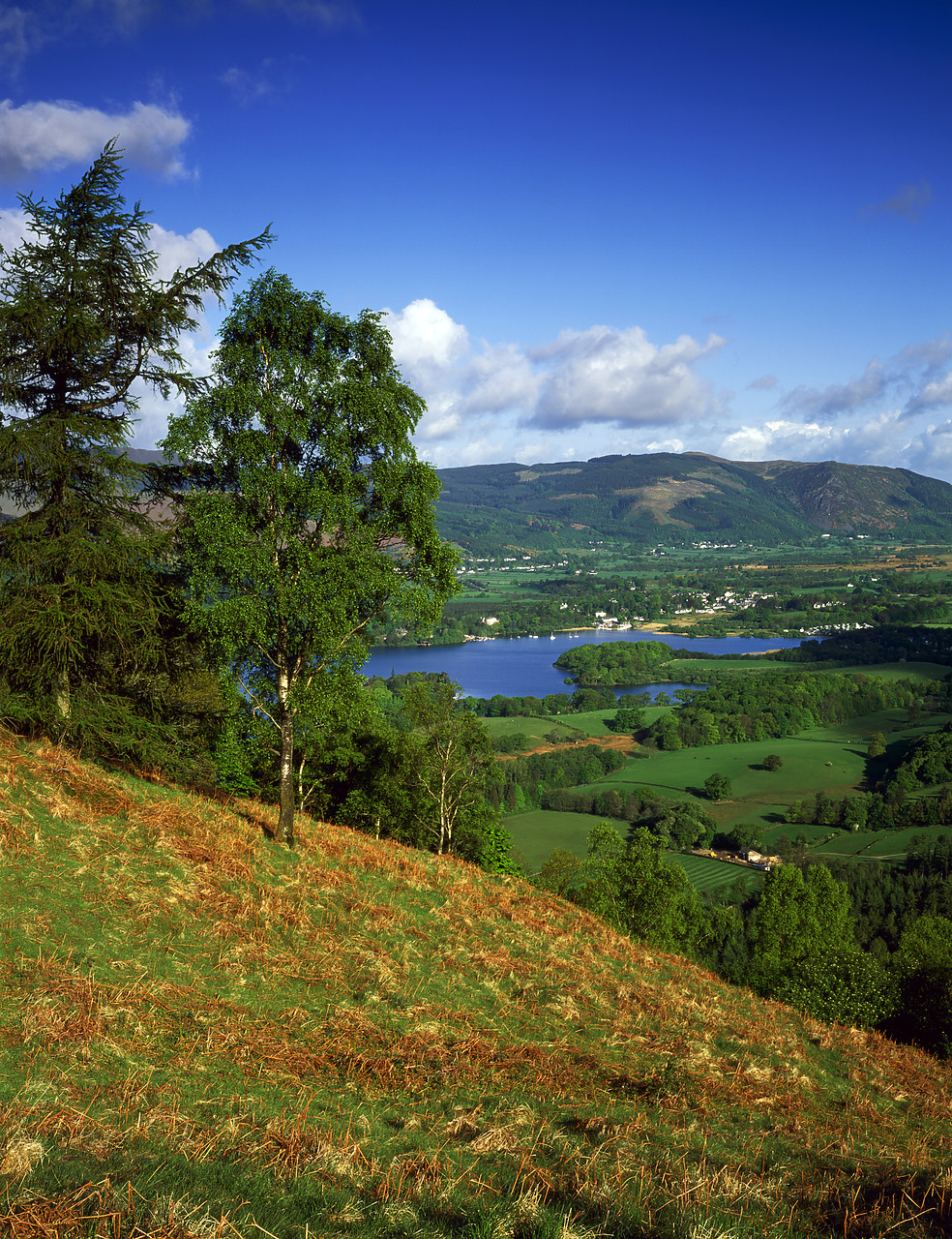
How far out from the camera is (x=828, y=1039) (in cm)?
1253

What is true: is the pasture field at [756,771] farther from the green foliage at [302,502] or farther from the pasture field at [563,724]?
the green foliage at [302,502]

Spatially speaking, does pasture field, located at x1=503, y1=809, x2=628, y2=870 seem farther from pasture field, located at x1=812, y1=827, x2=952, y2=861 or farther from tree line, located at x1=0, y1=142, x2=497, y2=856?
tree line, located at x1=0, y1=142, x2=497, y2=856

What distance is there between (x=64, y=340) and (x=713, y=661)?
17150 cm

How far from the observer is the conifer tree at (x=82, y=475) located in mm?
12625

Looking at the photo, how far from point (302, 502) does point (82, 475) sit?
471cm

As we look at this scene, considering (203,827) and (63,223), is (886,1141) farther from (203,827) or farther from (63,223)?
(63,223)

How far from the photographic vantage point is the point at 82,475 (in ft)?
45.0

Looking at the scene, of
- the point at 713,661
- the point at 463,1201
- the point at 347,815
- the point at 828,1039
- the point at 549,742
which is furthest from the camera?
the point at 713,661

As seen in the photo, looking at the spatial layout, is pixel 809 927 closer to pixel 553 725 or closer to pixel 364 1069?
pixel 364 1069

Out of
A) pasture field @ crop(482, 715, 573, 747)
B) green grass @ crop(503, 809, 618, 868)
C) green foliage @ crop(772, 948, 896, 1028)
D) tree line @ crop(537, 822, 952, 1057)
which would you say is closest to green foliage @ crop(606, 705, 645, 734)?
pasture field @ crop(482, 715, 573, 747)

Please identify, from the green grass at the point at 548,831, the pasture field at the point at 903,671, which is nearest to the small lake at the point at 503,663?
the pasture field at the point at 903,671

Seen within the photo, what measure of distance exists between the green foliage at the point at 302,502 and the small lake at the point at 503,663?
364ft

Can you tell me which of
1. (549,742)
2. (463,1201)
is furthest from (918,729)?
(463,1201)

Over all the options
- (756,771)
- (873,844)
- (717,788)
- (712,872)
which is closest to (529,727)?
(717,788)
